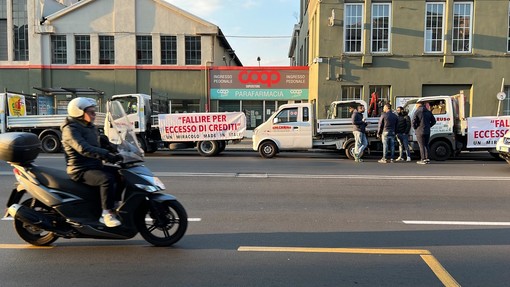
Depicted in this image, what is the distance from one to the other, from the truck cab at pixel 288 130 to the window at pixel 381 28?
305 inches

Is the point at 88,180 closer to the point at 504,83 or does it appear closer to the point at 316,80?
the point at 316,80

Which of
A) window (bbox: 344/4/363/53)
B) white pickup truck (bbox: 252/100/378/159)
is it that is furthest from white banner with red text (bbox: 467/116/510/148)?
window (bbox: 344/4/363/53)

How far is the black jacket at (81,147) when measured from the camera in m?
4.42

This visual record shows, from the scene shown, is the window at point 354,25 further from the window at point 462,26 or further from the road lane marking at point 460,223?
the road lane marking at point 460,223

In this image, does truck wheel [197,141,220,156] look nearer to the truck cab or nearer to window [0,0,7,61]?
the truck cab

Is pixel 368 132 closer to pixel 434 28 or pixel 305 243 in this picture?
pixel 434 28

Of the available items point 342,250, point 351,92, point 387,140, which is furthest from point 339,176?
point 351,92

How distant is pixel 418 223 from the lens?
5902 millimetres

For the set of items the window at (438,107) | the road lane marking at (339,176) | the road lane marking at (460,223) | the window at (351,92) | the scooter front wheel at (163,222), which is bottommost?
the road lane marking at (460,223)

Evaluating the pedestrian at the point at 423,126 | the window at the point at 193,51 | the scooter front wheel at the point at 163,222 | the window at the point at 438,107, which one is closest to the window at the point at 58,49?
the window at the point at 193,51

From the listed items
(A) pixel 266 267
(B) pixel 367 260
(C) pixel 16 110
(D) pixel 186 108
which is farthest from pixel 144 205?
(D) pixel 186 108

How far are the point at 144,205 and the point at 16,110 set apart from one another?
15799 mm

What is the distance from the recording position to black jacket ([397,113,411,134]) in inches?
527

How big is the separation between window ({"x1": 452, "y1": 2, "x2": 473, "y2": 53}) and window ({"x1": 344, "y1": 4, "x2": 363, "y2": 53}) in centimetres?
440
